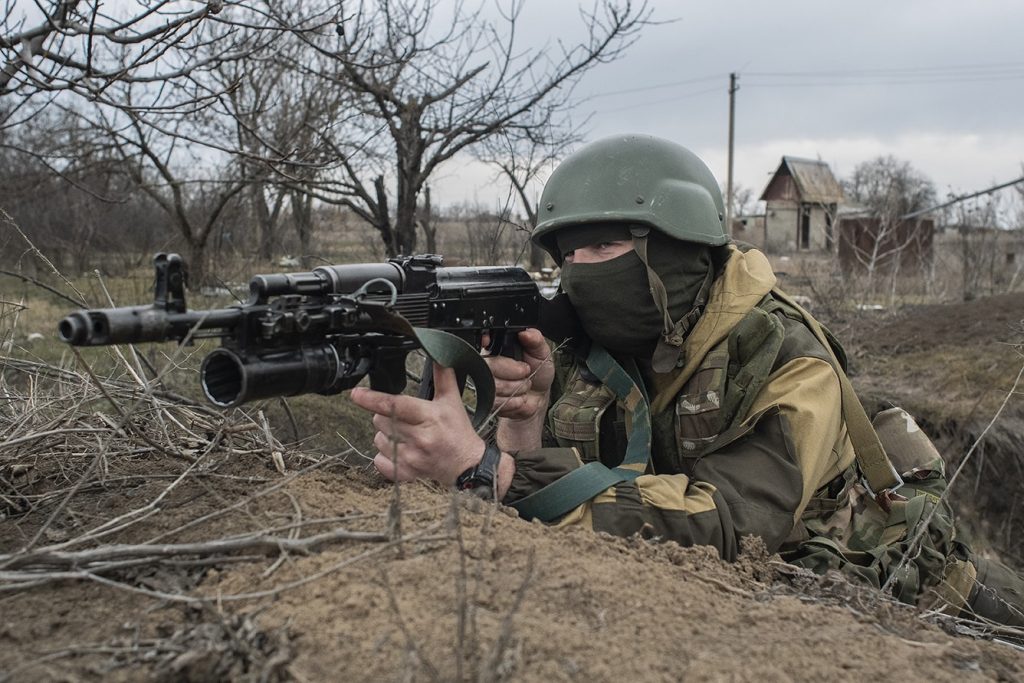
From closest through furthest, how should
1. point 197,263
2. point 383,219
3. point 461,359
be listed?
point 461,359, point 383,219, point 197,263

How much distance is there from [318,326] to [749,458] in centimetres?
138

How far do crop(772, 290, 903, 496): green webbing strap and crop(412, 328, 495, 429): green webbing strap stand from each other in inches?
45.9

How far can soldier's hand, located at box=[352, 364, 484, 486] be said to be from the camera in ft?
7.54

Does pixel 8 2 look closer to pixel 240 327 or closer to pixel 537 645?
pixel 240 327

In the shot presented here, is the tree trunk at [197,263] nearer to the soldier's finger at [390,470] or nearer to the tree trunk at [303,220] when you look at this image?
the tree trunk at [303,220]

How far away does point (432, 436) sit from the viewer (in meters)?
2.32

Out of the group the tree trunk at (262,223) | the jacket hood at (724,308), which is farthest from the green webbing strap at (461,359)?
the tree trunk at (262,223)

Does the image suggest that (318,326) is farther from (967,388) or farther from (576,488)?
(967,388)

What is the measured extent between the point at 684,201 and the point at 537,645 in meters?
1.89

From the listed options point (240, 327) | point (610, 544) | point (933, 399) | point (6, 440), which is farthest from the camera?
point (933, 399)

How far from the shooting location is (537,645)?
1477mm

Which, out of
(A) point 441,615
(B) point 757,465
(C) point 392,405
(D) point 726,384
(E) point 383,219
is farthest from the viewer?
(E) point 383,219

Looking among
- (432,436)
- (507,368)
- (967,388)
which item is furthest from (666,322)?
(967,388)

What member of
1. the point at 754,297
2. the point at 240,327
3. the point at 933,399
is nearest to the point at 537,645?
the point at 240,327
